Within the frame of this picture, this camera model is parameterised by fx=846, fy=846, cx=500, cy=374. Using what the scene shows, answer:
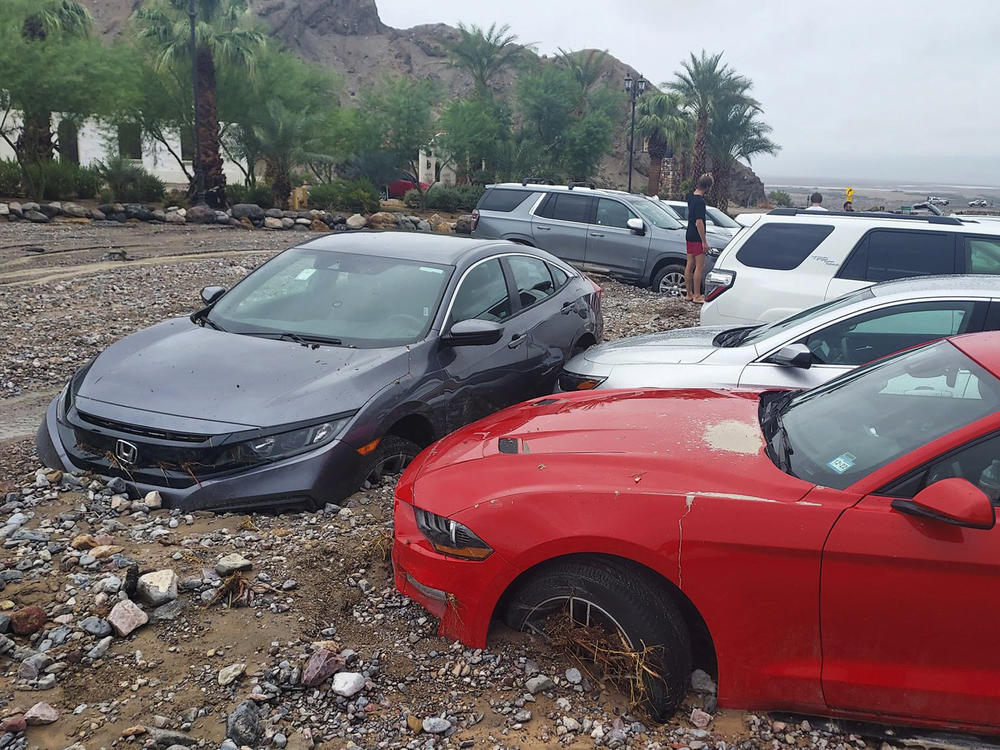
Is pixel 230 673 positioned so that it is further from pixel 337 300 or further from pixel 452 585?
pixel 337 300

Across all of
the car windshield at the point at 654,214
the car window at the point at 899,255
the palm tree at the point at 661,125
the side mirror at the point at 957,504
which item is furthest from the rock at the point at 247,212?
the palm tree at the point at 661,125

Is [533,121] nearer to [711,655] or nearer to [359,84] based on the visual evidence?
[711,655]

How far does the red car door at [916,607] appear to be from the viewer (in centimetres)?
274

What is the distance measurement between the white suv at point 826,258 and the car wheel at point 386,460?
3.93 metres

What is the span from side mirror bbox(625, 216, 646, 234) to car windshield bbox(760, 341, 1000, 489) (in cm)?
1074

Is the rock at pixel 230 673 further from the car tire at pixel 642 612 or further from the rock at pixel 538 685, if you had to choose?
the car tire at pixel 642 612

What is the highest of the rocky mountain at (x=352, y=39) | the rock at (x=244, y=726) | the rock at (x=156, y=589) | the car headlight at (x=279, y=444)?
the rocky mountain at (x=352, y=39)

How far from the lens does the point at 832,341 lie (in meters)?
5.47

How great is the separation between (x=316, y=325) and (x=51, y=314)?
639 centimetres

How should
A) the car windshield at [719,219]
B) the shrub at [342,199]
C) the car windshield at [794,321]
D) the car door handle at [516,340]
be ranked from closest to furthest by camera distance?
the car windshield at [794,321] → the car door handle at [516,340] → the car windshield at [719,219] → the shrub at [342,199]

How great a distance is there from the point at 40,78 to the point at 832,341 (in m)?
26.3

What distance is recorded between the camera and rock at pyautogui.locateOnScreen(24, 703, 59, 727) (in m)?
2.89

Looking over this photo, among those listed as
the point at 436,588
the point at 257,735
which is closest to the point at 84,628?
the point at 257,735

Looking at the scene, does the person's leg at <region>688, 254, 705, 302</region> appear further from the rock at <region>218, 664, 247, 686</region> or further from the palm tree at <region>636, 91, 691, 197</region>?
the palm tree at <region>636, 91, 691, 197</region>
